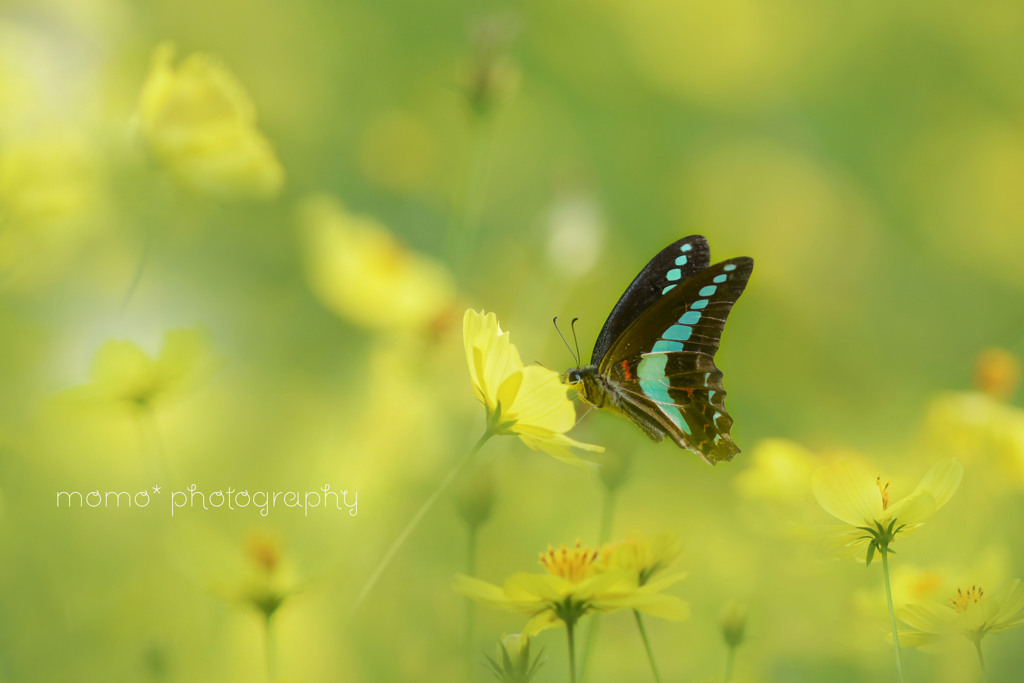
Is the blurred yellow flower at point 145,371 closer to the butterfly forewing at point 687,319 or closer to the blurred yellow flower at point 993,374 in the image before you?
the butterfly forewing at point 687,319

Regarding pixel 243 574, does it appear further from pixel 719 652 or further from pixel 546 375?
pixel 719 652

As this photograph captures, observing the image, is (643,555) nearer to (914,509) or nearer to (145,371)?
(914,509)

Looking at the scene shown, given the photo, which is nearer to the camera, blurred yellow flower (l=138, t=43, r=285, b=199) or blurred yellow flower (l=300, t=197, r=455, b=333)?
blurred yellow flower (l=138, t=43, r=285, b=199)

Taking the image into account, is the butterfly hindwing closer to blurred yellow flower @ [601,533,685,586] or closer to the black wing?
the black wing

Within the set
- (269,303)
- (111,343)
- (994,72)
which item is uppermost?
(994,72)

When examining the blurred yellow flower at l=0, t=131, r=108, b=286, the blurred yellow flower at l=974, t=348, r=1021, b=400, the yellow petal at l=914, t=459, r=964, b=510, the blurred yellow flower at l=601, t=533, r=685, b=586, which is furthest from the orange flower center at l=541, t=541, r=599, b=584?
the blurred yellow flower at l=974, t=348, r=1021, b=400

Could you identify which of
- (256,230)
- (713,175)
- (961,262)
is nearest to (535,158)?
(713,175)
